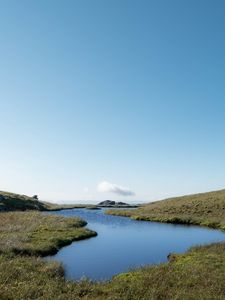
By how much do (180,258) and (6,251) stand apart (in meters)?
14.4

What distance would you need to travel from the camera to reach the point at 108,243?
1831 inches

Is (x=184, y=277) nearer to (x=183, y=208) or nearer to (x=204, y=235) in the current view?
(x=204, y=235)

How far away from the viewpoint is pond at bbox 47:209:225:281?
31266 mm

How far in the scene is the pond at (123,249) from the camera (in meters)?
31.3

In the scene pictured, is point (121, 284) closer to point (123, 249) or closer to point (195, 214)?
point (123, 249)

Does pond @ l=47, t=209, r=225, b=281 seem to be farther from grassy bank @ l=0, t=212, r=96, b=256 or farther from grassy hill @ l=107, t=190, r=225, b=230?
grassy hill @ l=107, t=190, r=225, b=230

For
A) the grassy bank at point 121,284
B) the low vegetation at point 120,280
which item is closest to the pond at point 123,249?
the low vegetation at point 120,280

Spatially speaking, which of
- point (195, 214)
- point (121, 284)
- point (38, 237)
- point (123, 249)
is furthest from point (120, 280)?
point (195, 214)

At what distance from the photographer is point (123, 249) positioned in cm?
4238

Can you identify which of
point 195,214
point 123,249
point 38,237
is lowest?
point 123,249

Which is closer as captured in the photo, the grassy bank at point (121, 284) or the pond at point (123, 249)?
the grassy bank at point (121, 284)

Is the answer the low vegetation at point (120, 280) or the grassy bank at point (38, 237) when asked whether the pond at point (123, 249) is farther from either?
the low vegetation at point (120, 280)

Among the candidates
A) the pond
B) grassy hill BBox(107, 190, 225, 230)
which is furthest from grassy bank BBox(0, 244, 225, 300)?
grassy hill BBox(107, 190, 225, 230)

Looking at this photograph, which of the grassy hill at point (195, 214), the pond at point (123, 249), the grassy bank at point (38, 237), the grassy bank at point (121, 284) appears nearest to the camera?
the grassy bank at point (121, 284)
